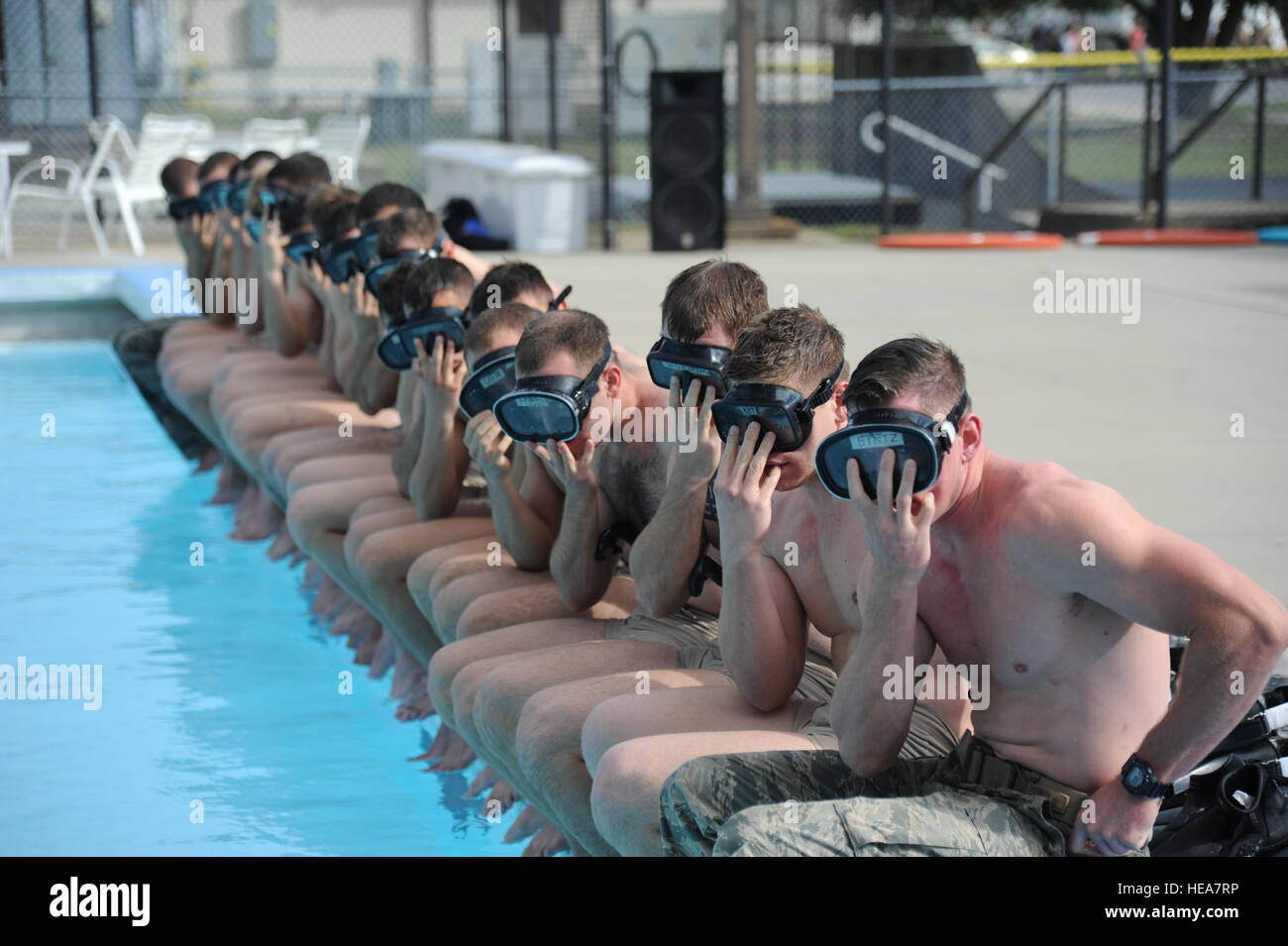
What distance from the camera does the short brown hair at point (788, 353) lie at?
3.04 m

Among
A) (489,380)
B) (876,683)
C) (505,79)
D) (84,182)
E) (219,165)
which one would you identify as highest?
(505,79)

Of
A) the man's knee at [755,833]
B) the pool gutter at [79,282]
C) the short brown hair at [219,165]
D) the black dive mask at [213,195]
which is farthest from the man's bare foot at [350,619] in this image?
the pool gutter at [79,282]

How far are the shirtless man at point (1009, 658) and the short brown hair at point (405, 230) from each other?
11.1 ft

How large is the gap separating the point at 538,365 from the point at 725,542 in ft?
3.23

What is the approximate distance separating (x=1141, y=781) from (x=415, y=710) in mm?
3091

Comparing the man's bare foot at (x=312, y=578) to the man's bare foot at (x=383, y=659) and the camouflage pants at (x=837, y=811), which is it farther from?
the camouflage pants at (x=837, y=811)

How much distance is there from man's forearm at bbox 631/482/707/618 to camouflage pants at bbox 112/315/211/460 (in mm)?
6177

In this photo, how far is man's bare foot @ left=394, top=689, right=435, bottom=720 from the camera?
526cm

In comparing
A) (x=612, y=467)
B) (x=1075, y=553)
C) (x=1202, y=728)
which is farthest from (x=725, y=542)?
(x=612, y=467)

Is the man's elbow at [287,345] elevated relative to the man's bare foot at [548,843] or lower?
elevated

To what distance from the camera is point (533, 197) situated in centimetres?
1353

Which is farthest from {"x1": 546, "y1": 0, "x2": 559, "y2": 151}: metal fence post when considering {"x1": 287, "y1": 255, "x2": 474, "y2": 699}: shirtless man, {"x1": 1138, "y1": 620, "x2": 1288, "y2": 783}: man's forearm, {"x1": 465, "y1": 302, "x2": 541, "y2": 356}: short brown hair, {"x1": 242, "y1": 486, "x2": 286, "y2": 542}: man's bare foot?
{"x1": 1138, "y1": 620, "x2": 1288, "y2": 783}: man's forearm

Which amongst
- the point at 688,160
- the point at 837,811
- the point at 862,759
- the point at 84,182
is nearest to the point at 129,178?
the point at 84,182

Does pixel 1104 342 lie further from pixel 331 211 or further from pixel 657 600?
pixel 657 600
